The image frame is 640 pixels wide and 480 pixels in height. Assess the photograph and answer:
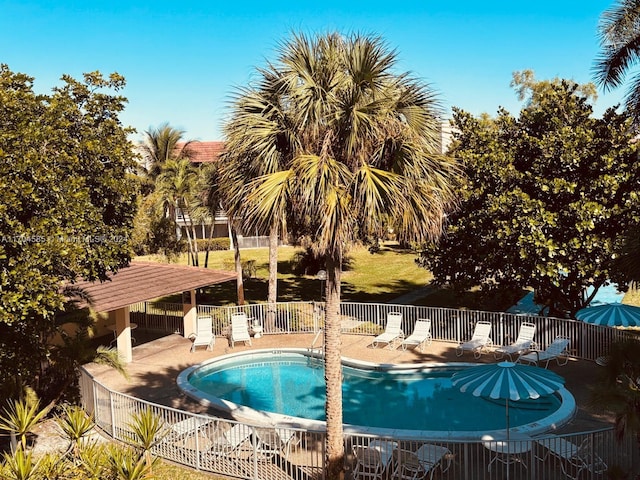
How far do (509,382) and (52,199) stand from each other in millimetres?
9046

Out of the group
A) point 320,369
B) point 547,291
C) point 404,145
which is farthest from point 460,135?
point 404,145

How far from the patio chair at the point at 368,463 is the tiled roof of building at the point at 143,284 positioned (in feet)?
32.6

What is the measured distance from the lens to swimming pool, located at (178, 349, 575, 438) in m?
14.6

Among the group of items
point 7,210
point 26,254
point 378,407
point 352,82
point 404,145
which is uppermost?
point 352,82

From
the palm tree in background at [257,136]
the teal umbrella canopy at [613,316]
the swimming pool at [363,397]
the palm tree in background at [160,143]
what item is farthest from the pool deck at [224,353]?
the palm tree in background at [160,143]

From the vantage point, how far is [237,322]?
71.5ft

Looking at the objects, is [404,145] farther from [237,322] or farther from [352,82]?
[237,322]

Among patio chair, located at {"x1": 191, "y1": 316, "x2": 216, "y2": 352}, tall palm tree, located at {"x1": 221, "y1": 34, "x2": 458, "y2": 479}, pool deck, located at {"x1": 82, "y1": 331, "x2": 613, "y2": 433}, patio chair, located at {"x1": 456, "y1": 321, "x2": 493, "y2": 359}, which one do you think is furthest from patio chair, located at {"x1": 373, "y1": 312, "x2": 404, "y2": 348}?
tall palm tree, located at {"x1": 221, "y1": 34, "x2": 458, "y2": 479}

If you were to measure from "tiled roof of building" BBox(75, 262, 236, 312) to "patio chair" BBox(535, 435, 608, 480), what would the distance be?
12.8 meters

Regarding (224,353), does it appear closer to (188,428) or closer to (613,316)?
(188,428)

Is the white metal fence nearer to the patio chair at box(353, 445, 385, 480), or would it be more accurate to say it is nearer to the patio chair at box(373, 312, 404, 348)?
the patio chair at box(353, 445, 385, 480)

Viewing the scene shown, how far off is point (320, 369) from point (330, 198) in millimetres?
11548

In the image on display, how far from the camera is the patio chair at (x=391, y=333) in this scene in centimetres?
2039

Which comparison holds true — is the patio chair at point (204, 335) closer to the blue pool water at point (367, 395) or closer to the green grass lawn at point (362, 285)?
the blue pool water at point (367, 395)
